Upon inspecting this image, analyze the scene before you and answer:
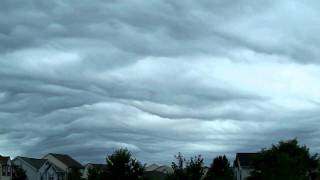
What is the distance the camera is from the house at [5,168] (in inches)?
4414

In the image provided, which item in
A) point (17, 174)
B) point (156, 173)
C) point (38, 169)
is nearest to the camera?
point (17, 174)

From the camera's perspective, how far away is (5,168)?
375ft

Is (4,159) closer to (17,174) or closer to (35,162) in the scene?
(17,174)

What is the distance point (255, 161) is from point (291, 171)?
120 feet

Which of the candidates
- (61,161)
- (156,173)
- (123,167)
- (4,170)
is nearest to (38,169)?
(61,161)

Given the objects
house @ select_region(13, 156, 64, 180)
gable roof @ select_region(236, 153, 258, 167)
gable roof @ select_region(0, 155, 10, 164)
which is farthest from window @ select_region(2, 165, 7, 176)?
gable roof @ select_region(236, 153, 258, 167)

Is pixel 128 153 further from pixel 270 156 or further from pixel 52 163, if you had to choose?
pixel 52 163

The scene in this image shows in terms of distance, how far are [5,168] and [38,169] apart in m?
30.7

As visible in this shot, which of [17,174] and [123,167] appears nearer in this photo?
[123,167]

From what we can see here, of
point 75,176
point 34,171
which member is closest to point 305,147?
point 75,176

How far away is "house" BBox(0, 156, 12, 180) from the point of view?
112 metres

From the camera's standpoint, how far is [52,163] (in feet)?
505

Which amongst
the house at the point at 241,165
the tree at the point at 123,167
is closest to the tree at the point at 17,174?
the house at the point at 241,165

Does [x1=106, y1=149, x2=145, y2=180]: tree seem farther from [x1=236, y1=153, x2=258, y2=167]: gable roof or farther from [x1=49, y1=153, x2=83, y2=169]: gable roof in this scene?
[x1=49, y1=153, x2=83, y2=169]: gable roof
